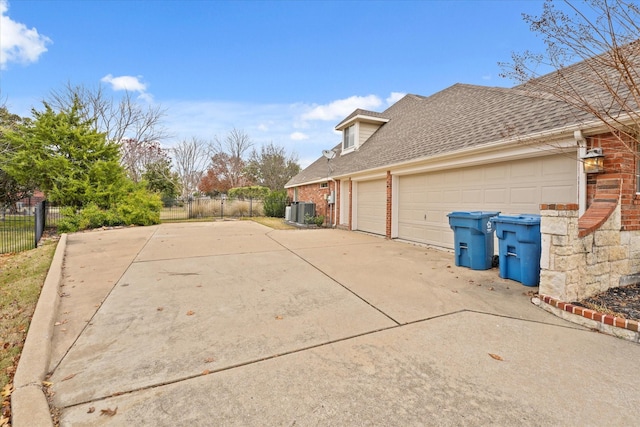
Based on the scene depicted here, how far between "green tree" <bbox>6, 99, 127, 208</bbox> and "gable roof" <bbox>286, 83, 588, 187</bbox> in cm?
983

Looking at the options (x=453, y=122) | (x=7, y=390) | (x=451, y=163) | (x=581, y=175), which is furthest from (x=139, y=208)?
(x=581, y=175)

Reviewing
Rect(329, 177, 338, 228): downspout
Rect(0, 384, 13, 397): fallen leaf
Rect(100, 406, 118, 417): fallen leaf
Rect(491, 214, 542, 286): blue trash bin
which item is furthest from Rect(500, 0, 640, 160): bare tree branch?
Rect(329, 177, 338, 228): downspout

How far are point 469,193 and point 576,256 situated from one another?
3.46m

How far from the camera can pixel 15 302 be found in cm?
410

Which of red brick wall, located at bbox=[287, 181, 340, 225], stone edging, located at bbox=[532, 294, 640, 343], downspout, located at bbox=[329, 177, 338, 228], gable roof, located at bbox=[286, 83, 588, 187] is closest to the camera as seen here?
stone edging, located at bbox=[532, 294, 640, 343]

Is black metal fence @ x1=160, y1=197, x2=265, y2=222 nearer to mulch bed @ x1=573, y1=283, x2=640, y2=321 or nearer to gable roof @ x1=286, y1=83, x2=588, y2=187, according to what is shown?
gable roof @ x1=286, y1=83, x2=588, y2=187

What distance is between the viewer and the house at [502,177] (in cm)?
392

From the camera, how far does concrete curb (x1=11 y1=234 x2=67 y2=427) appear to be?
6.18 ft

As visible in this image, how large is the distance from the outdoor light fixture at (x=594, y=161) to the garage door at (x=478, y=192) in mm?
568

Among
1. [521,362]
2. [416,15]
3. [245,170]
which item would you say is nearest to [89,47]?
[416,15]

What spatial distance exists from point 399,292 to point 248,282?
8.11 ft

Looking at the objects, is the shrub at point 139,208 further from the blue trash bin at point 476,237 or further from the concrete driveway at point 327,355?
the blue trash bin at point 476,237

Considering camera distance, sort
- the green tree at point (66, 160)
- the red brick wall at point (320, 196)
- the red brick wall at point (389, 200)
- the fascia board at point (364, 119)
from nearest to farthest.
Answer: the red brick wall at point (389, 200)
the green tree at point (66, 160)
the red brick wall at point (320, 196)
the fascia board at point (364, 119)

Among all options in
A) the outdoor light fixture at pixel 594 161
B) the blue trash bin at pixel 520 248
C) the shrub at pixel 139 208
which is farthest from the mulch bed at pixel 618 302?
the shrub at pixel 139 208
